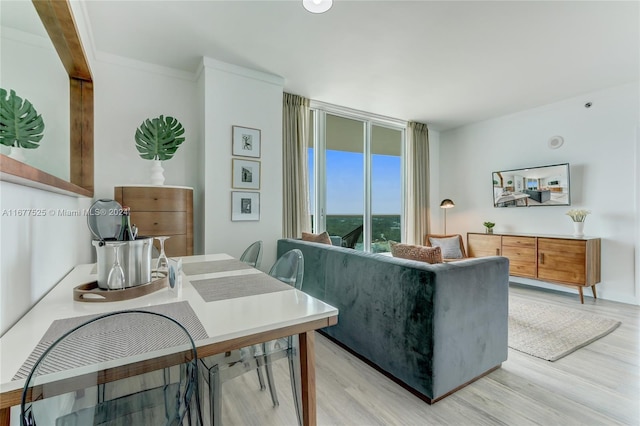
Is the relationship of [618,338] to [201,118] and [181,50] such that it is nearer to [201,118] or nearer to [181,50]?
[201,118]

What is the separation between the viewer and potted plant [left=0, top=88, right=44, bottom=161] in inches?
48.8

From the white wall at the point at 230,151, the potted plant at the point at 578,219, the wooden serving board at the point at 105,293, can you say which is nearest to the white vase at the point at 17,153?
the wooden serving board at the point at 105,293

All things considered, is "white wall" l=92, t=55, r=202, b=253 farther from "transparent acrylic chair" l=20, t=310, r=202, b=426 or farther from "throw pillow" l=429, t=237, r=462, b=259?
"throw pillow" l=429, t=237, r=462, b=259

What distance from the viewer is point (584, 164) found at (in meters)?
3.99

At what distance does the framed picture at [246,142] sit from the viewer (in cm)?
324

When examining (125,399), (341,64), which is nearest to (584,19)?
(341,64)

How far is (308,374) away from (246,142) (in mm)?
2711

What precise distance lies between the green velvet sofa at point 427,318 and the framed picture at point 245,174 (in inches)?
62.6

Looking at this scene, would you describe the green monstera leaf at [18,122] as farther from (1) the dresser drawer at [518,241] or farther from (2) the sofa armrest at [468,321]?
(1) the dresser drawer at [518,241]

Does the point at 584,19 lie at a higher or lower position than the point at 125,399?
higher

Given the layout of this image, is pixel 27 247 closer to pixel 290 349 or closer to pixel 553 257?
pixel 290 349

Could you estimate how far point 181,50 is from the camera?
2914mm

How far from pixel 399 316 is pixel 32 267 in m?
1.80

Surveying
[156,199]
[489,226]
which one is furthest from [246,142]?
[489,226]
